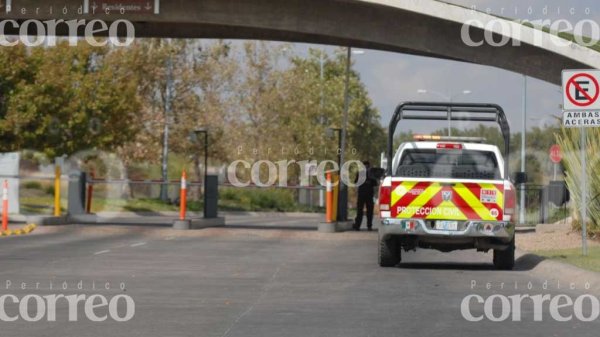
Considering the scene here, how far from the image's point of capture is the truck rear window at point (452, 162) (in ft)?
64.8

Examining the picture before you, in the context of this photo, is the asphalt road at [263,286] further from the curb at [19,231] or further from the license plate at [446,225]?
the curb at [19,231]

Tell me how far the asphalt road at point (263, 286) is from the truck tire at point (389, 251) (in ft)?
0.97

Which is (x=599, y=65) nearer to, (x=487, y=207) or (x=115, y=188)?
(x=487, y=207)

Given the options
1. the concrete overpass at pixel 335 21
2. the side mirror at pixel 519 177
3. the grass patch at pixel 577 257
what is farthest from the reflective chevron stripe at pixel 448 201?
the concrete overpass at pixel 335 21

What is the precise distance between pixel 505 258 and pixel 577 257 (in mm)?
1393

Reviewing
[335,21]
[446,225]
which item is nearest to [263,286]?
[446,225]

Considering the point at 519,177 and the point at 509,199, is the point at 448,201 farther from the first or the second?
the point at 519,177

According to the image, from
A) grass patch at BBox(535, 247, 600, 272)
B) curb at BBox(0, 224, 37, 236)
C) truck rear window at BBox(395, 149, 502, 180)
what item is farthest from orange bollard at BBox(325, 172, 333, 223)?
truck rear window at BBox(395, 149, 502, 180)

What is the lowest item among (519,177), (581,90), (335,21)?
(519,177)

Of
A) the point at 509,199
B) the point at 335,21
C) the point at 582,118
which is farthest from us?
the point at 335,21

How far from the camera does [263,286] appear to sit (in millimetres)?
15766

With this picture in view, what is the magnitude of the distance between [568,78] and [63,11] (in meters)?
17.3

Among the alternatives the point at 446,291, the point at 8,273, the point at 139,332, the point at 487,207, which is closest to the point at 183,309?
the point at 139,332

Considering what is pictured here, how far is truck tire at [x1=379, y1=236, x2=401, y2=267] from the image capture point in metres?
19.5
